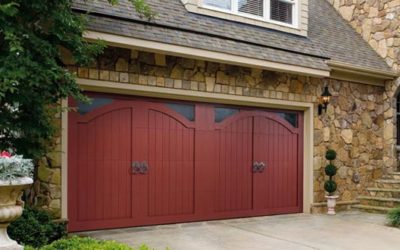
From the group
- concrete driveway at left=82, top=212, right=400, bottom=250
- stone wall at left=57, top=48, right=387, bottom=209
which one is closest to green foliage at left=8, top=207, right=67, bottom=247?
concrete driveway at left=82, top=212, right=400, bottom=250

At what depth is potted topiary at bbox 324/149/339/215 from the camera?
8883 millimetres

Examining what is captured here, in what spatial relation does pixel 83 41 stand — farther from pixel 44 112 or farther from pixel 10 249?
pixel 10 249

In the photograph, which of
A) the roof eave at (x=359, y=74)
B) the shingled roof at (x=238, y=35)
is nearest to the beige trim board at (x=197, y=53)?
the shingled roof at (x=238, y=35)

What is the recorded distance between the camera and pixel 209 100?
784 centimetres

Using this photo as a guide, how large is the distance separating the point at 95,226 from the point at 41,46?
2.92 meters

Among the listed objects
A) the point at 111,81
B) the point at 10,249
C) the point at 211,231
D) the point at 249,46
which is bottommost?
the point at 211,231

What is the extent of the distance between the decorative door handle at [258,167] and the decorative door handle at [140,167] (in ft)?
7.26

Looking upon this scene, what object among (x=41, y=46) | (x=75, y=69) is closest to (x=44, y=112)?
(x=41, y=46)

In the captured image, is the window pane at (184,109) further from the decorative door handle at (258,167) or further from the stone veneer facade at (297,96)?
the decorative door handle at (258,167)

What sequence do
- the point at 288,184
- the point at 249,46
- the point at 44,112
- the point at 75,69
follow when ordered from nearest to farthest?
the point at 44,112 < the point at 75,69 < the point at 249,46 < the point at 288,184

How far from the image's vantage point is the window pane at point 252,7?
860cm

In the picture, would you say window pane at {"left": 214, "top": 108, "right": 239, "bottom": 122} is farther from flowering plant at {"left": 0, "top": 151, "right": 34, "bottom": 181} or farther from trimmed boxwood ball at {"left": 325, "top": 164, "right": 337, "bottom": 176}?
flowering plant at {"left": 0, "top": 151, "right": 34, "bottom": 181}

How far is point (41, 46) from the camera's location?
5.07 m

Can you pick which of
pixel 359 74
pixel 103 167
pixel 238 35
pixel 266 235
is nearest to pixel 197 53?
pixel 238 35
